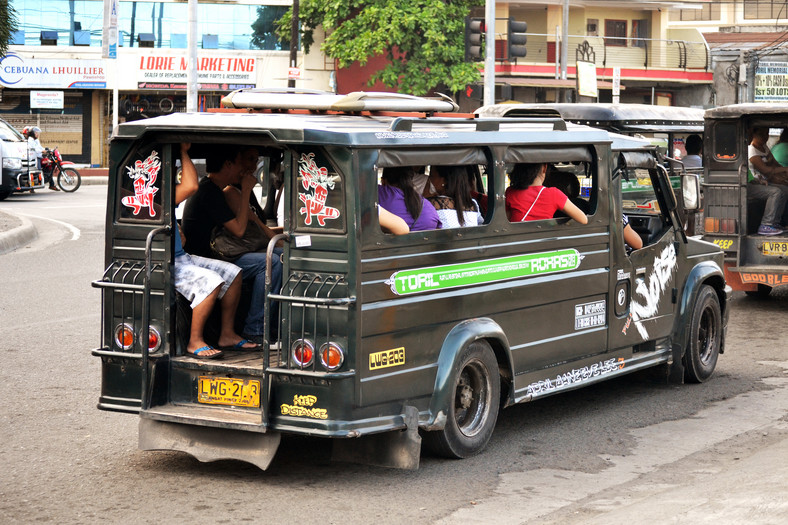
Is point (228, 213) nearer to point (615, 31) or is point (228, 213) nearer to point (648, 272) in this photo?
point (648, 272)

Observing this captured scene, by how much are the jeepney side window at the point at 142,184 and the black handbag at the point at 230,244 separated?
54 centimetres

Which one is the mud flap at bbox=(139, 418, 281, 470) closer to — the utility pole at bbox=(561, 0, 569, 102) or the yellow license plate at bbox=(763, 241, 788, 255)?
the yellow license plate at bbox=(763, 241, 788, 255)

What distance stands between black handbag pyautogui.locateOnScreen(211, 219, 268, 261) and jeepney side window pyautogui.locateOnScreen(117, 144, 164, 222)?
0.54 m

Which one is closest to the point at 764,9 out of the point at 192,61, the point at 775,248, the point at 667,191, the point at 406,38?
the point at 406,38

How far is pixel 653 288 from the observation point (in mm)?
8117

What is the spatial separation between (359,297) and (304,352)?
0.39 m

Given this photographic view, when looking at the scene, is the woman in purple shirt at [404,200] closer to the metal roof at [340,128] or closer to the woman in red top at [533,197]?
the metal roof at [340,128]

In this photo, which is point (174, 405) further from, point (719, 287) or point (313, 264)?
point (719, 287)

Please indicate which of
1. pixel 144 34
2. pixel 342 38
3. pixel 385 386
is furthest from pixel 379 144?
pixel 144 34

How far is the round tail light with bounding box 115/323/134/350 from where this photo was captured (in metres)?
6.18

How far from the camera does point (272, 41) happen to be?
41594 millimetres

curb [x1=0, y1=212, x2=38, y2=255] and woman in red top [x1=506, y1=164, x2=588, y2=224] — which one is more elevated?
woman in red top [x1=506, y1=164, x2=588, y2=224]

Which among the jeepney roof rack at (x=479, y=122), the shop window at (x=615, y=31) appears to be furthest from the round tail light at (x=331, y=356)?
the shop window at (x=615, y=31)

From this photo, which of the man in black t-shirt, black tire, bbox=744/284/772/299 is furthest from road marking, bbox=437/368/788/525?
black tire, bbox=744/284/772/299
